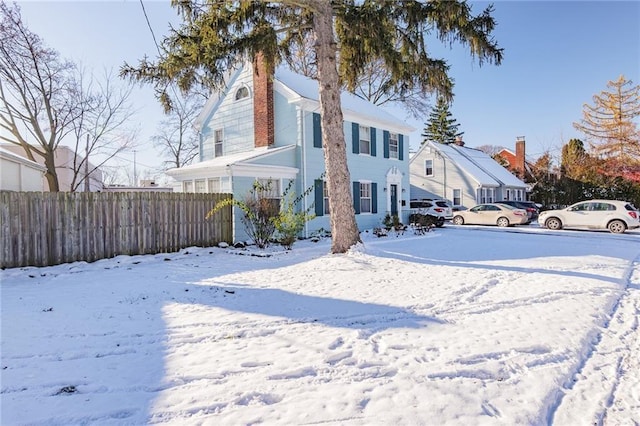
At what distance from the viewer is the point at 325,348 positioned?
12.4ft

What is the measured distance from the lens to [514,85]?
1867 cm

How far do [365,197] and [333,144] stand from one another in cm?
776

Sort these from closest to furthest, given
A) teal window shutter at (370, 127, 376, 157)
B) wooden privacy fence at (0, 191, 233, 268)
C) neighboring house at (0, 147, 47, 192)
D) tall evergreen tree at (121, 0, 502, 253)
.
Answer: wooden privacy fence at (0, 191, 233, 268)
tall evergreen tree at (121, 0, 502, 253)
neighboring house at (0, 147, 47, 192)
teal window shutter at (370, 127, 376, 157)

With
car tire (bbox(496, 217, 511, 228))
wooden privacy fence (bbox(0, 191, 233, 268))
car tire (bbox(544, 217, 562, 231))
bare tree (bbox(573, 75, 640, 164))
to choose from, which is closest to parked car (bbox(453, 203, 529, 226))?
car tire (bbox(496, 217, 511, 228))

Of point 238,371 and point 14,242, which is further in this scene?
point 14,242

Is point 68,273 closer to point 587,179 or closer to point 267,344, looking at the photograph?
point 267,344

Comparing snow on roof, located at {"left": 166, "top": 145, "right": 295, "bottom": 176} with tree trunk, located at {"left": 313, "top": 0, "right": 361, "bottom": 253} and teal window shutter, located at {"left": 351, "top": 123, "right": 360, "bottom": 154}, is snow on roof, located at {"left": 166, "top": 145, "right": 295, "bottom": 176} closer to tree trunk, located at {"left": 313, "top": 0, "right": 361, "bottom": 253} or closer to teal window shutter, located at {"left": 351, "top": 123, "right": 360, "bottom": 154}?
teal window shutter, located at {"left": 351, "top": 123, "right": 360, "bottom": 154}

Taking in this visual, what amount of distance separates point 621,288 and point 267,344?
633cm

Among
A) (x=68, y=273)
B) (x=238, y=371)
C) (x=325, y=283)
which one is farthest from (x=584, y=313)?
(x=68, y=273)

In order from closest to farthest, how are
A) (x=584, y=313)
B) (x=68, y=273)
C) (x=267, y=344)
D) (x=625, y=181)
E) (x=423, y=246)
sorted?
(x=267, y=344)
(x=584, y=313)
(x=68, y=273)
(x=423, y=246)
(x=625, y=181)

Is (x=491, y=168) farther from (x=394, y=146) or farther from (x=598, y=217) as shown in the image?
(x=394, y=146)

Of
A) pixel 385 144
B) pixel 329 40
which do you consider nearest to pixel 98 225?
pixel 329 40

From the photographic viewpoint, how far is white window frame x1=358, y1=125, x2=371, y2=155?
55.7ft

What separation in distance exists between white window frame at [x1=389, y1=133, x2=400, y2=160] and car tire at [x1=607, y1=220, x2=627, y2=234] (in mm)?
9911
